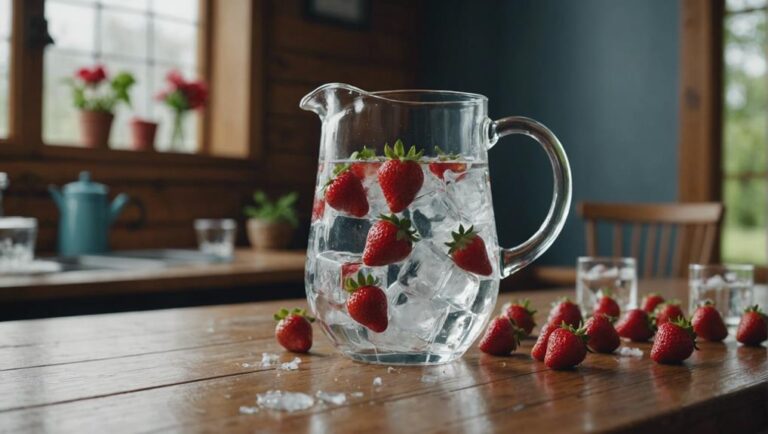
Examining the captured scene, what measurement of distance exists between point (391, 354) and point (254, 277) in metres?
1.63

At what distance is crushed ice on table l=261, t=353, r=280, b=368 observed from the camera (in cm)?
86

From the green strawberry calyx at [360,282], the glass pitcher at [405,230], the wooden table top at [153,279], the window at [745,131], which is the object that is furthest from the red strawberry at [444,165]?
the window at [745,131]

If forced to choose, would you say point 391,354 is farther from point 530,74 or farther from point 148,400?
point 530,74

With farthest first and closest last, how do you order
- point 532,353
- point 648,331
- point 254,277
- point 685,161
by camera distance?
point 685,161 → point 254,277 → point 648,331 → point 532,353

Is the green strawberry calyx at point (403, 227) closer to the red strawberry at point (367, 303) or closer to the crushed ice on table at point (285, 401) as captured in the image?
the red strawberry at point (367, 303)

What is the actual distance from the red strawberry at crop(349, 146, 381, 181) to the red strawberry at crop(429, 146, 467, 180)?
55 millimetres

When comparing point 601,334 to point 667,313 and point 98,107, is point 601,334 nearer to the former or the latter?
point 667,313

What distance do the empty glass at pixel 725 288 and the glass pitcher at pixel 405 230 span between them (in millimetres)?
419

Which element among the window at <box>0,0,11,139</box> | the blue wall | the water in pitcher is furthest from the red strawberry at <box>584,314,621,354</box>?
the blue wall

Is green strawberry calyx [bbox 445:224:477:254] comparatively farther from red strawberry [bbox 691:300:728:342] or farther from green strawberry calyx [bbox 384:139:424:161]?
red strawberry [bbox 691:300:728:342]

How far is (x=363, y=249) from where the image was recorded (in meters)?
0.82

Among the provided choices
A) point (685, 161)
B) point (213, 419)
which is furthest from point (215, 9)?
point (213, 419)

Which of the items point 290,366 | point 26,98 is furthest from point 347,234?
point 26,98

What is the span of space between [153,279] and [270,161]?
146 cm
